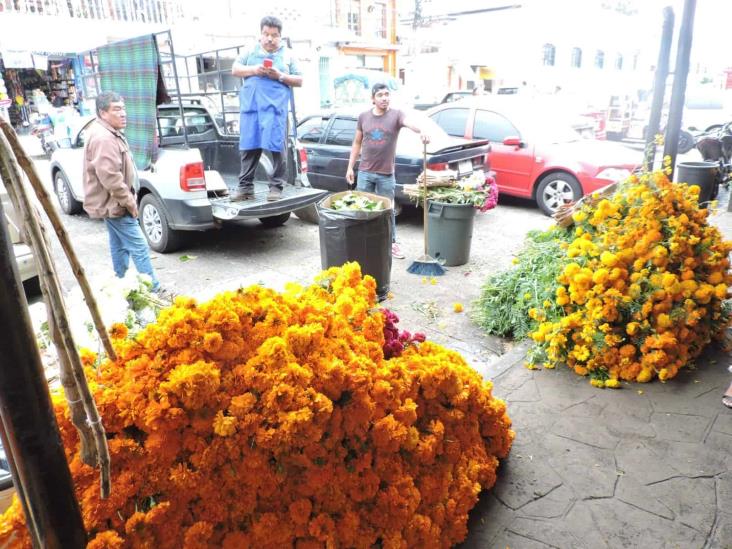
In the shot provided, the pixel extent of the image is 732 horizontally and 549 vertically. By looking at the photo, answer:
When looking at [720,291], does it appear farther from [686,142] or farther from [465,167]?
[686,142]

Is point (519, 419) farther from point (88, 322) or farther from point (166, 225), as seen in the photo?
point (166, 225)

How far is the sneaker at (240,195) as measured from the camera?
637cm

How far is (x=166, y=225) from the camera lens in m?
6.47

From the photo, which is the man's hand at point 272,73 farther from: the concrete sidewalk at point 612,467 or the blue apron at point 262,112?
the concrete sidewalk at point 612,467

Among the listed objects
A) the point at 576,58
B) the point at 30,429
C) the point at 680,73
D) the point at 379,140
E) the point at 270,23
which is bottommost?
the point at 30,429

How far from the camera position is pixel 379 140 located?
6.19 metres

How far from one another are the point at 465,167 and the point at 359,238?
3473 millimetres

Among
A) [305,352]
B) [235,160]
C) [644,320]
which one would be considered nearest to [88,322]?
[305,352]

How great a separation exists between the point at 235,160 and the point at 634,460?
272 inches

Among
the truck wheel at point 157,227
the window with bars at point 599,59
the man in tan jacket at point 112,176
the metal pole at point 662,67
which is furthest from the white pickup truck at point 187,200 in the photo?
the window with bars at point 599,59

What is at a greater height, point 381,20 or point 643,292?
point 381,20

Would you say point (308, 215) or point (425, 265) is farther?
point (308, 215)

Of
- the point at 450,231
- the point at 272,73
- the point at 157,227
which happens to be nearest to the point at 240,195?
the point at 157,227

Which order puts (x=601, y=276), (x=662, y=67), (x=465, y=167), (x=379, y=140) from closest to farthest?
(x=601, y=276) → (x=379, y=140) → (x=662, y=67) → (x=465, y=167)
